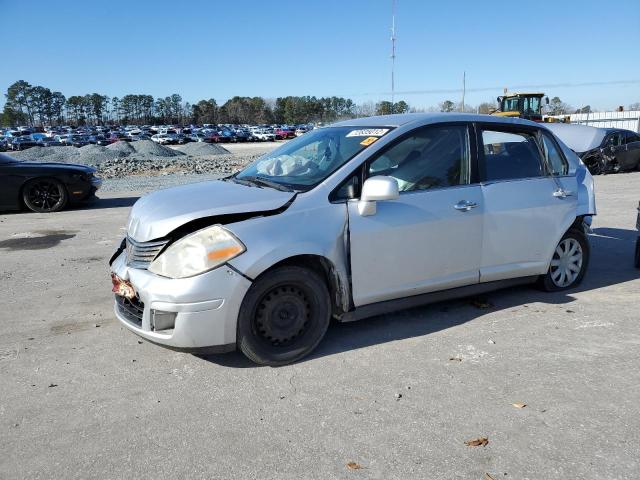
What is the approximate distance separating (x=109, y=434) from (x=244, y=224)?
152cm

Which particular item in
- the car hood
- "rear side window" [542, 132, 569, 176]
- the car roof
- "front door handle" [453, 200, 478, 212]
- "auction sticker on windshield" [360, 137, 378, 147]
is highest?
the car roof

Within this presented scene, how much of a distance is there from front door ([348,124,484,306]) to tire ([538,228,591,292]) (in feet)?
3.79

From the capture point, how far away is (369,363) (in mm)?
3883

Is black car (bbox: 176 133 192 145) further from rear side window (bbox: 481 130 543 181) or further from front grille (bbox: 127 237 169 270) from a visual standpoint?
front grille (bbox: 127 237 169 270)

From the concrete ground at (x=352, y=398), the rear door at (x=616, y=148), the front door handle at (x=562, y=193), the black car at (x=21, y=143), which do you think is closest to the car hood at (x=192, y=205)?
the concrete ground at (x=352, y=398)

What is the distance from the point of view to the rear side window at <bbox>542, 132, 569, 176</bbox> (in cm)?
523

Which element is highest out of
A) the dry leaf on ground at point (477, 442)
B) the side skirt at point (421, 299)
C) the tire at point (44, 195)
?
the tire at point (44, 195)

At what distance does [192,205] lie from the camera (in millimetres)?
3877

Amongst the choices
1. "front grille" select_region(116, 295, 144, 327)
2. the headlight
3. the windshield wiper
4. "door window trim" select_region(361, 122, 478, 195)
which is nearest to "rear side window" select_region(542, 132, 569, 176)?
"door window trim" select_region(361, 122, 478, 195)

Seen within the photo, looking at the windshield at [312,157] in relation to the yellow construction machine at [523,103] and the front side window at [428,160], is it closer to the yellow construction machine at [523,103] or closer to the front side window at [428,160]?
the front side window at [428,160]

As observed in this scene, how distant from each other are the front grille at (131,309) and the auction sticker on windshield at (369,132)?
2.18 meters

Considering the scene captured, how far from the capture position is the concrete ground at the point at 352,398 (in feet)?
9.06

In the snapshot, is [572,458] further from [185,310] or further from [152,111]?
[152,111]

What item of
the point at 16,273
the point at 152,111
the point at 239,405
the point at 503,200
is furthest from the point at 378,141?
the point at 152,111
